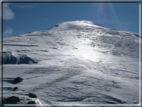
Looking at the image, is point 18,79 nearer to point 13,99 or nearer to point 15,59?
point 13,99

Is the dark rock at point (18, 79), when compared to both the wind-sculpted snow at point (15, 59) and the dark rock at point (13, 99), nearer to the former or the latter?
the dark rock at point (13, 99)

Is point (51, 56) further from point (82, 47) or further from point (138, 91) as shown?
point (138, 91)

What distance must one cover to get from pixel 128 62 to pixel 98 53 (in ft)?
5.35

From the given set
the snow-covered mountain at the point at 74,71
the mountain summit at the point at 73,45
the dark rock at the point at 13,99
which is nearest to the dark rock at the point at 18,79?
the snow-covered mountain at the point at 74,71

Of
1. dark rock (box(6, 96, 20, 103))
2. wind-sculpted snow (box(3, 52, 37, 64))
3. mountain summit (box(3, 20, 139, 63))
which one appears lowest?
dark rock (box(6, 96, 20, 103))

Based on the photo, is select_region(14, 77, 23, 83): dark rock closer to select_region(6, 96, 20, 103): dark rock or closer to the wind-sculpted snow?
select_region(6, 96, 20, 103): dark rock

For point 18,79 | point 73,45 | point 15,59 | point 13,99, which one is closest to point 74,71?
point 18,79

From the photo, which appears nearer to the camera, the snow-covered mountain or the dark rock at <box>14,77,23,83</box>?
the snow-covered mountain

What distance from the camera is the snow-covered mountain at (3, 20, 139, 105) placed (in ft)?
13.4

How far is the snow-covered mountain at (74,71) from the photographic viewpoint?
4.09m

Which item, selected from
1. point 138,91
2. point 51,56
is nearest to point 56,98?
point 138,91

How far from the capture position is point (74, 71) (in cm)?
549

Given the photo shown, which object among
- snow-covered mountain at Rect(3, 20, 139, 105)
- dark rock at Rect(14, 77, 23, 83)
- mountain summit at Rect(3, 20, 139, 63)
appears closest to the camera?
snow-covered mountain at Rect(3, 20, 139, 105)

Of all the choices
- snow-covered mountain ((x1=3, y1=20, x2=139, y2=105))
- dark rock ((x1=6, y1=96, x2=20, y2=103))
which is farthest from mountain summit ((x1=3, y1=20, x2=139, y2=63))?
dark rock ((x1=6, y1=96, x2=20, y2=103))
